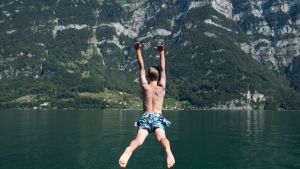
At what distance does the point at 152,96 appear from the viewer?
474 inches

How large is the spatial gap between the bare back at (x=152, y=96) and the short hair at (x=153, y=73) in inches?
8.7

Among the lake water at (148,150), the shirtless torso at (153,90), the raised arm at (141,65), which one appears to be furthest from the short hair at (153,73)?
the lake water at (148,150)

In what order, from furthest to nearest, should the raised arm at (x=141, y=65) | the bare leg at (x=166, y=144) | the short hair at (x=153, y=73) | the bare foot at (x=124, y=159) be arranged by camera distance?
the short hair at (x=153, y=73) → the raised arm at (x=141, y=65) → the bare leg at (x=166, y=144) → the bare foot at (x=124, y=159)

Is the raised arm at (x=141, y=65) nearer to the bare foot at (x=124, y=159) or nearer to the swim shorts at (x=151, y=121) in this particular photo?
the swim shorts at (x=151, y=121)

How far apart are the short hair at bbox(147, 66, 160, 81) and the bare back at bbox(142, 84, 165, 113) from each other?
0.22 m

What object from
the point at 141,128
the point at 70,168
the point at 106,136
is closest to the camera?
the point at 141,128

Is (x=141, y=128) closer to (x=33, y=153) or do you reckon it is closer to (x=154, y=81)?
(x=154, y=81)

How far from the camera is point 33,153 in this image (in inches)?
3723

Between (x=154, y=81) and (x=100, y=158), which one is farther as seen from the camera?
(x=100, y=158)

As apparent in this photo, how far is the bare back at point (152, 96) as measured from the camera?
39.2ft

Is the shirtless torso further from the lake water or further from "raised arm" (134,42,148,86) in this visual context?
the lake water

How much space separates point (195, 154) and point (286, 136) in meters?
44.8

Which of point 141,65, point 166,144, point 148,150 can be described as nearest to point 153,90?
point 141,65

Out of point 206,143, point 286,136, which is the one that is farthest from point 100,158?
point 286,136
